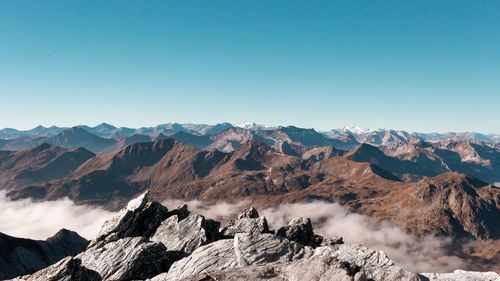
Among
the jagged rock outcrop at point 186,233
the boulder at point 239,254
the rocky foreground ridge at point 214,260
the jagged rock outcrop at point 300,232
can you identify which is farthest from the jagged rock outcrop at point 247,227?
the boulder at point 239,254

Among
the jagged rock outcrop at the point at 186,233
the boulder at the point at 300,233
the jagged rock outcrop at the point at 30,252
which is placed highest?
the jagged rock outcrop at the point at 186,233

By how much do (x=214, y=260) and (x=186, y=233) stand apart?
14731 millimetres

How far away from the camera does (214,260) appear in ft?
104

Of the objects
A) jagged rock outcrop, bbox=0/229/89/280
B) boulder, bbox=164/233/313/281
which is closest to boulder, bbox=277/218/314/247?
boulder, bbox=164/233/313/281

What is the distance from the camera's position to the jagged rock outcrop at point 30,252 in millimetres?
133175

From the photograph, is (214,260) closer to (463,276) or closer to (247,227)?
(247,227)

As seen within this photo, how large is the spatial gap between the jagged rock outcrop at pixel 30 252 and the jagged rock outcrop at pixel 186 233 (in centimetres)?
13244

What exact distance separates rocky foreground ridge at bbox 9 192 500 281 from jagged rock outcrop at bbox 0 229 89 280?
446ft

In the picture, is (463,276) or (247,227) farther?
(247,227)

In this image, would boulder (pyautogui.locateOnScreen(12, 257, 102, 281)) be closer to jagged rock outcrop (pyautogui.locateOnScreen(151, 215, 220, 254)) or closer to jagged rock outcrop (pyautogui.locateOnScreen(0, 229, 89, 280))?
jagged rock outcrop (pyautogui.locateOnScreen(151, 215, 220, 254))

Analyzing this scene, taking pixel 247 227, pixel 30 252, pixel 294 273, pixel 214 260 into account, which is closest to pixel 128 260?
pixel 214 260

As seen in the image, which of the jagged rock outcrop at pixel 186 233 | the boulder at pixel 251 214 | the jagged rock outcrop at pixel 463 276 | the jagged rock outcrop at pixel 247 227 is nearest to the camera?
the jagged rock outcrop at pixel 463 276

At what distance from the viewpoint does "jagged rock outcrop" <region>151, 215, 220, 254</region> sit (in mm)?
42125

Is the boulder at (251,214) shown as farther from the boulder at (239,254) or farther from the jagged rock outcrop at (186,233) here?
the boulder at (239,254)
